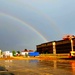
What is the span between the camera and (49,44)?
82625 mm

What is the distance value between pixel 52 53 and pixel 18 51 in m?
37.2

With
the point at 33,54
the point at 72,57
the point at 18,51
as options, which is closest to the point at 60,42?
the point at 33,54

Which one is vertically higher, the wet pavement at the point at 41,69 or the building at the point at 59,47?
the building at the point at 59,47

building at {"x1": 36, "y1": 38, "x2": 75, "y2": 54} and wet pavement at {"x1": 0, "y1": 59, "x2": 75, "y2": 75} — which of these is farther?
building at {"x1": 36, "y1": 38, "x2": 75, "y2": 54}

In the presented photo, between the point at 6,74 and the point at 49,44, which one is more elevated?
the point at 49,44

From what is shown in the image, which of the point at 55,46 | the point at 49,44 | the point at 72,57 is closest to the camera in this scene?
the point at 72,57

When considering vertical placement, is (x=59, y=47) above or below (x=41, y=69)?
above

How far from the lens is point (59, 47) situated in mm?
75000

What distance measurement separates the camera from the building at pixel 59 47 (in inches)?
2616

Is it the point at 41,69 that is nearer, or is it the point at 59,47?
the point at 41,69

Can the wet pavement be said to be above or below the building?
below

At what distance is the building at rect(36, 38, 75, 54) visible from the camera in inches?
2616

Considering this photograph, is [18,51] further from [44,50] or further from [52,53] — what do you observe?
[52,53]

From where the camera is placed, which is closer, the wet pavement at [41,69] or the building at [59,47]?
the wet pavement at [41,69]
